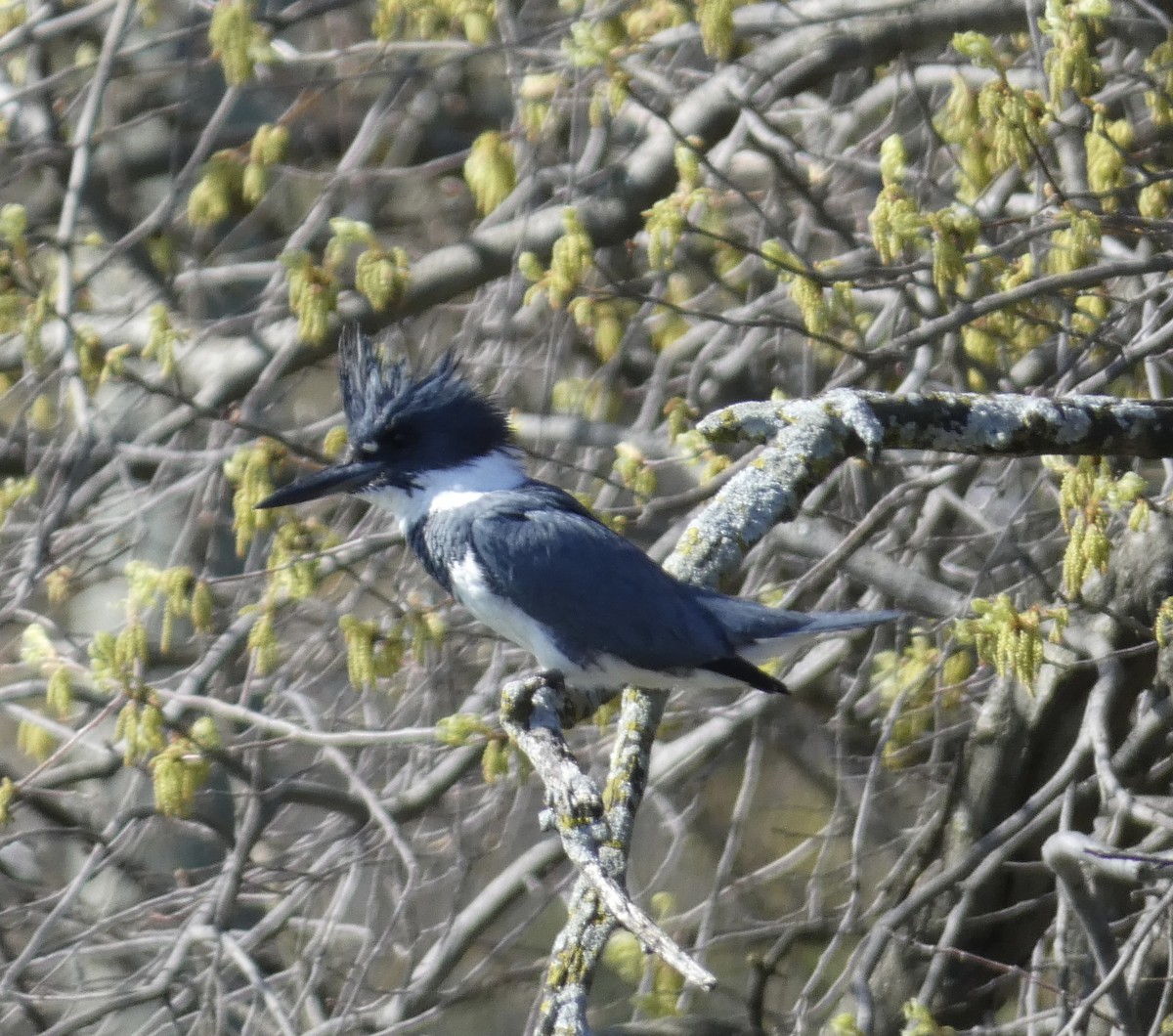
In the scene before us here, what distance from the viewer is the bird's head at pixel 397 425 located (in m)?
2.69

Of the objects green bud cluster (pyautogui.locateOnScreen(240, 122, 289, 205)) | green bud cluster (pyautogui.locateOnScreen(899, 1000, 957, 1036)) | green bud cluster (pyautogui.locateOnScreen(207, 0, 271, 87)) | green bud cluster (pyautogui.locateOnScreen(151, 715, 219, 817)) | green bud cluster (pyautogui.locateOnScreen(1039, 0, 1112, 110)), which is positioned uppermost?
green bud cluster (pyautogui.locateOnScreen(207, 0, 271, 87))

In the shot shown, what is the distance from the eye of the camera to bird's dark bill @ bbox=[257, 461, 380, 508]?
260 cm

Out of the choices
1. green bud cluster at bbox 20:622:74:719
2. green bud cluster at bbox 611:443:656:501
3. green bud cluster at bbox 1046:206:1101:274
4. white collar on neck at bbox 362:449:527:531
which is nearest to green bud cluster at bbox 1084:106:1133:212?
green bud cluster at bbox 1046:206:1101:274

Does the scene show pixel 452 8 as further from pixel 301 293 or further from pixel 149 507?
pixel 149 507

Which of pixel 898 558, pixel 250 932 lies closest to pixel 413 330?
pixel 898 558

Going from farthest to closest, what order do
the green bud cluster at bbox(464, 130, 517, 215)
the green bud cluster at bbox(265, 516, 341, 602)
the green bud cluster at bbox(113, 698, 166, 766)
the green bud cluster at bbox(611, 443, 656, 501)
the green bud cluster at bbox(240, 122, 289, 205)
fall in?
1. the green bud cluster at bbox(240, 122, 289, 205)
2. the green bud cluster at bbox(464, 130, 517, 215)
3. the green bud cluster at bbox(611, 443, 656, 501)
4. the green bud cluster at bbox(265, 516, 341, 602)
5. the green bud cluster at bbox(113, 698, 166, 766)

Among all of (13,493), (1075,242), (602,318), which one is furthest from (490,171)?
(1075,242)

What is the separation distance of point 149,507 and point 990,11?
1768mm

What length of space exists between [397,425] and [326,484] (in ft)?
0.56

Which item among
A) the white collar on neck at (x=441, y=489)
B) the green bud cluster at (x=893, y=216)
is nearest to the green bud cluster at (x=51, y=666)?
the white collar on neck at (x=441, y=489)

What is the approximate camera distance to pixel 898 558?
125 inches

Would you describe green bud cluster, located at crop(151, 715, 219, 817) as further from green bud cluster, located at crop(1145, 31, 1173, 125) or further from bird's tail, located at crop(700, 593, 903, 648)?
green bud cluster, located at crop(1145, 31, 1173, 125)

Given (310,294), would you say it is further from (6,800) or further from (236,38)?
(6,800)

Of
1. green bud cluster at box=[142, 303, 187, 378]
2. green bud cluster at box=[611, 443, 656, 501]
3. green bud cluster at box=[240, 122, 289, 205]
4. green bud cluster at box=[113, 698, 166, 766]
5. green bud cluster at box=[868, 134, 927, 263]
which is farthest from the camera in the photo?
green bud cluster at box=[240, 122, 289, 205]
